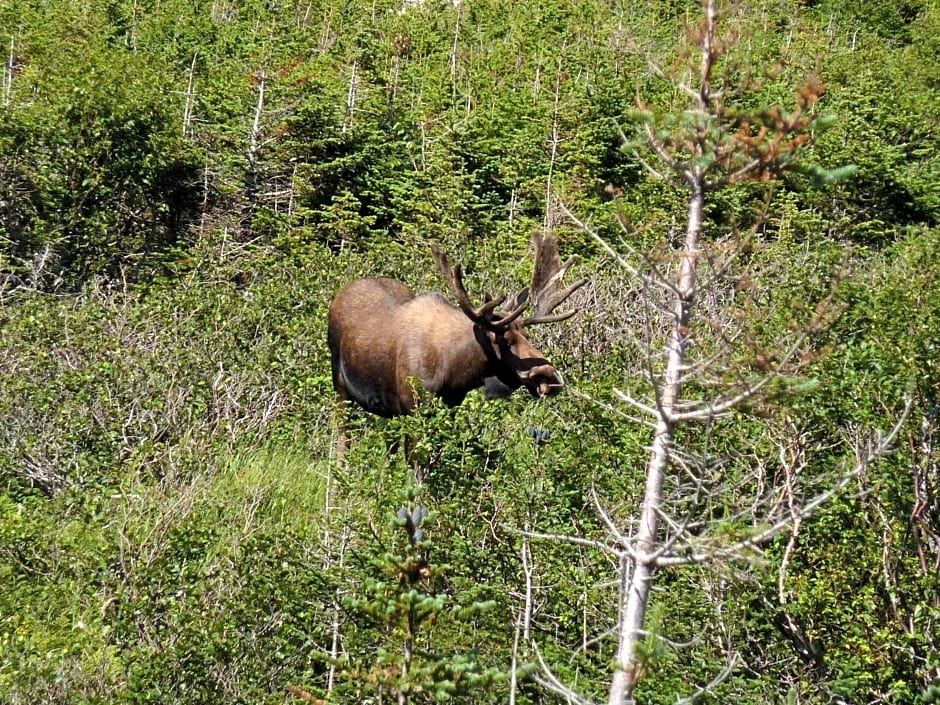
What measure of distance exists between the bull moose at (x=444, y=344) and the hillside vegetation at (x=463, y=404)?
0.30 m

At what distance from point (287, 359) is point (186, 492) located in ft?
10.2

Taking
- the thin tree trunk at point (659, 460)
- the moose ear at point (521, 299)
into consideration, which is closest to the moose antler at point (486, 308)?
the moose ear at point (521, 299)

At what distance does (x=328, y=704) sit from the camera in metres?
3.98

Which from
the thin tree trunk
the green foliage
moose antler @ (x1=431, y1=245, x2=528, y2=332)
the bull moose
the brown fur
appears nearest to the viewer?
the thin tree trunk

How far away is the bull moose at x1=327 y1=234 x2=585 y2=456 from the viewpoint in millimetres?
7910

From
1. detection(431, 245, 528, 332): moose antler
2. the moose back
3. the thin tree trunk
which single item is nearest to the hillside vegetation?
the thin tree trunk

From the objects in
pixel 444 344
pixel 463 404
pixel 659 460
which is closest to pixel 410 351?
pixel 444 344

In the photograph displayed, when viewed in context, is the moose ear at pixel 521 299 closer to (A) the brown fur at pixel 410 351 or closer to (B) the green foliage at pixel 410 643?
(A) the brown fur at pixel 410 351

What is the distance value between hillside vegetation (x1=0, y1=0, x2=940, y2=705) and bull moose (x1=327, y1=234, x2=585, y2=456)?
1.00 feet

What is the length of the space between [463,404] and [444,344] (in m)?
1.26

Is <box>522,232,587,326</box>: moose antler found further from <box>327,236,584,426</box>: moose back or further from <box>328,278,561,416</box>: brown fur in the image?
<box>328,278,561,416</box>: brown fur

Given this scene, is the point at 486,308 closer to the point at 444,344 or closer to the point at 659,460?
the point at 444,344

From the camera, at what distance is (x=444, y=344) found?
27.2 feet

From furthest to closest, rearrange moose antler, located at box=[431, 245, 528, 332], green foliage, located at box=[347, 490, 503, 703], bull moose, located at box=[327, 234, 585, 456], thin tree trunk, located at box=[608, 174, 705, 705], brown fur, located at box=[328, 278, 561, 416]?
brown fur, located at box=[328, 278, 561, 416] → bull moose, located at box=[327, 234, 585, 456] → moose antler, located at box=[431, 245, 528, 332] → green foliage, located at box=[347, 490, 503, 703] → thin tree trunk, located at box=[608, 174, 705, 705]
